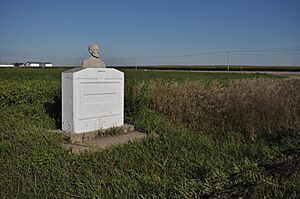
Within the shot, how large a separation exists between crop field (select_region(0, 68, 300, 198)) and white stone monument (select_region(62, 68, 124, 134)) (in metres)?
0.58

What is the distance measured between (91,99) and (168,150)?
2.31m

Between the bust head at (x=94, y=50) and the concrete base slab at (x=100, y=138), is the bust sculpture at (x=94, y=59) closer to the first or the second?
the bust head at (x=94, y=50)

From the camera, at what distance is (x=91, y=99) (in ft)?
24.3

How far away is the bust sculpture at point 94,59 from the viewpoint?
758cm

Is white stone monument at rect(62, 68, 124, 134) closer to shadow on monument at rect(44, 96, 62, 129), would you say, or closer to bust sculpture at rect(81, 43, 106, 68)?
bust sculpture at rect(81, 43, 106, 68)

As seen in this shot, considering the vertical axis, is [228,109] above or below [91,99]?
below

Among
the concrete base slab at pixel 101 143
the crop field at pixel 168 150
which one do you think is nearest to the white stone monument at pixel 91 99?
the concrete base slab at pixel 101 143

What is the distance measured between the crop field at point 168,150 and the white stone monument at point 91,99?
583 millimetres

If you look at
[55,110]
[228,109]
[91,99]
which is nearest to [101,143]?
[91,99]

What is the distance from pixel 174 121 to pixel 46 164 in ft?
15.5

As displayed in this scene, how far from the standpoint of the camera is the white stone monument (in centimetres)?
705

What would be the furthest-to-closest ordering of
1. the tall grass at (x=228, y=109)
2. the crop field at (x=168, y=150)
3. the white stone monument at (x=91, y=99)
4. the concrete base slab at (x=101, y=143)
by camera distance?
the tall grass at (x=228, y=109) → the white stone monument at (x=91, y=99) → the concrete base slab at (x=101, y=143) → the crop field at (x=168, y=150)

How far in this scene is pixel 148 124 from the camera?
845 centimetres

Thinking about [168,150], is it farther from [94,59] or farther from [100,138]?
[94,59]
